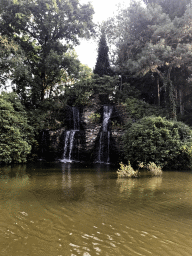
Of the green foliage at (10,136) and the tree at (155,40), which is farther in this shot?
the tree at (155,40)

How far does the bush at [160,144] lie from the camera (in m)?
11.0

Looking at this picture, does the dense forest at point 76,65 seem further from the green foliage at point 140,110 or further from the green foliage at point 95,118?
the green foliage at point 95,118

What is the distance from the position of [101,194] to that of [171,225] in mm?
2317

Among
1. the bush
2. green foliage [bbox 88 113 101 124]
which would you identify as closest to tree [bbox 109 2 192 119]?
green foliage [bbox 88 113 101 124]

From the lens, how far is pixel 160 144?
11211 mm

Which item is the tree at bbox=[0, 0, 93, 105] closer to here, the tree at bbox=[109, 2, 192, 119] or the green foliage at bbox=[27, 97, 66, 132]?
the green foliage at bbox=[27, 97, 66, 132]

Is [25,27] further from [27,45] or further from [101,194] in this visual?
[101,194]

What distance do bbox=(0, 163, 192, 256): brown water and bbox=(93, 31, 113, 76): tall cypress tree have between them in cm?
2458

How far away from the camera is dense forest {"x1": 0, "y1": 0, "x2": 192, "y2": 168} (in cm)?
1429

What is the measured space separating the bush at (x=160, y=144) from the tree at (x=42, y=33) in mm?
12036

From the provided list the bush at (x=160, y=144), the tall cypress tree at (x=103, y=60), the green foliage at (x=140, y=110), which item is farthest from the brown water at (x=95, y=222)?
the tall cypress tree at (x=103, y=60)

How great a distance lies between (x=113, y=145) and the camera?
15.6 metres

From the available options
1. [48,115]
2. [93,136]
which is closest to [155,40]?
[93,136]

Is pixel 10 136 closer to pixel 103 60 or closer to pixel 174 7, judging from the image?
pixel 103 60
